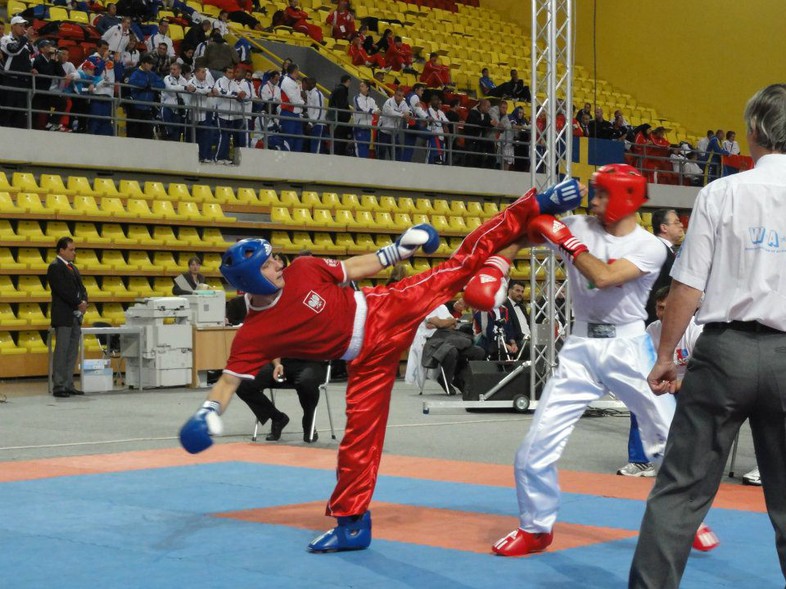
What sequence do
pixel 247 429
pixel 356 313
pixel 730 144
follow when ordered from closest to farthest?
pixel 356 313, pixel 247 429, pixel 730 144

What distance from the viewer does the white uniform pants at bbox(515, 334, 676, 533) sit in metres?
4.93

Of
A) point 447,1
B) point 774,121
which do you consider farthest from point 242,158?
point 774,121

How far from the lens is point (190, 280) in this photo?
49.5 feet

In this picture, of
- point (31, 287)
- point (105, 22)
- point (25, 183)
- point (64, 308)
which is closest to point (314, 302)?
point (64, 308)

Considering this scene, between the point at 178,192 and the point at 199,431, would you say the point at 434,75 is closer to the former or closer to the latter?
the point at 178,192

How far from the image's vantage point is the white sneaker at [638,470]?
7.43m

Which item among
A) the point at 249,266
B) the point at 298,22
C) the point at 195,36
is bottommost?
the point at 249,266

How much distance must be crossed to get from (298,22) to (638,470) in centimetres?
1612

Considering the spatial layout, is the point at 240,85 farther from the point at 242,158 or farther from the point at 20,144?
the point at 20,144

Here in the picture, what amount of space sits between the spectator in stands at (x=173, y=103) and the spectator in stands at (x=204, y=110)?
0.19m

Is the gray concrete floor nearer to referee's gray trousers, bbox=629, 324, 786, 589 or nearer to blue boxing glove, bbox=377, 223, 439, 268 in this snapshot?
blue boxing glove, bbox=377, 223, 439, 268

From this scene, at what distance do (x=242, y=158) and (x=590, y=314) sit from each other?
12.7 metres

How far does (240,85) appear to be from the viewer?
17281 millimetres

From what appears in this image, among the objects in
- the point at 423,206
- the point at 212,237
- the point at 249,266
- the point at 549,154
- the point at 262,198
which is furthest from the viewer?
the point at 423,206
